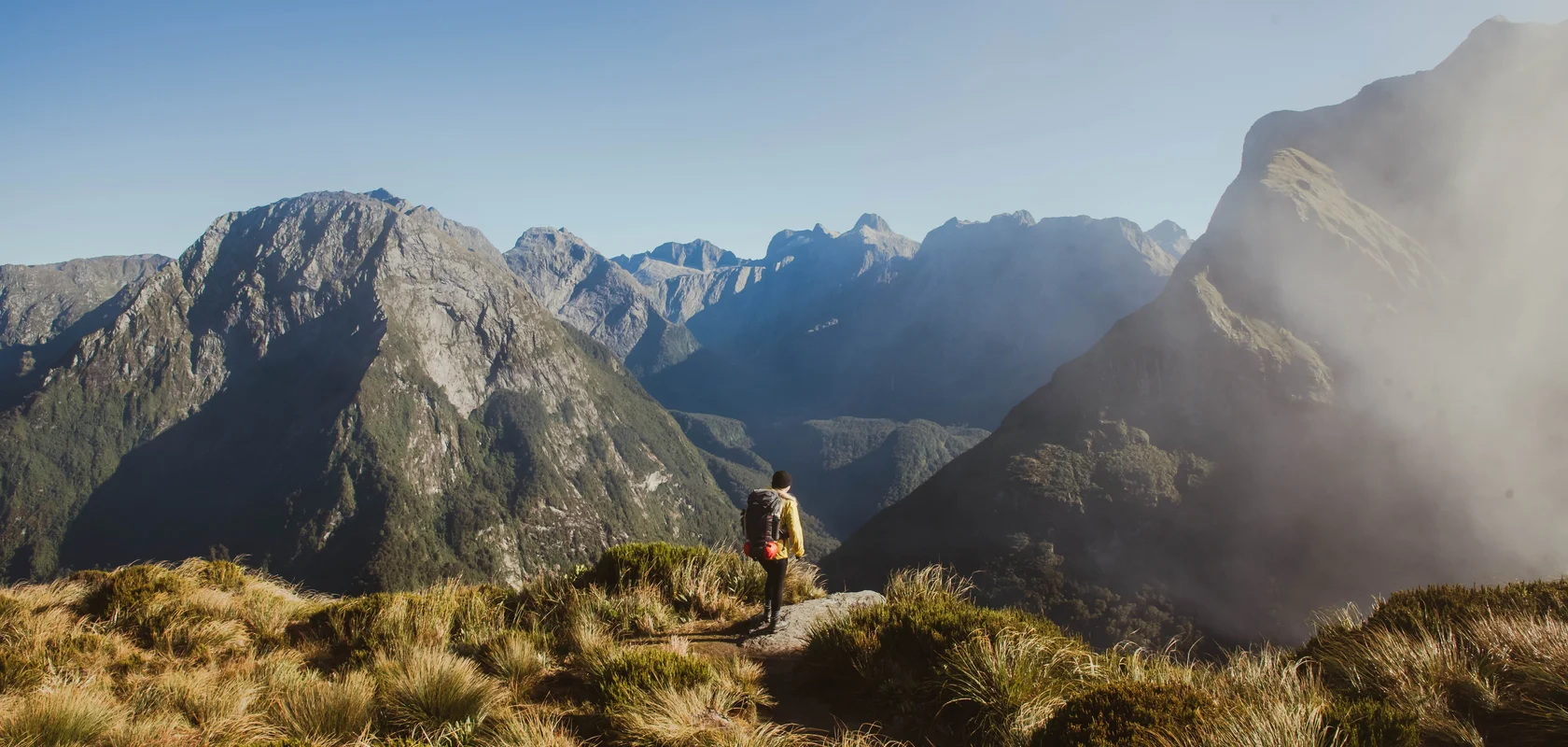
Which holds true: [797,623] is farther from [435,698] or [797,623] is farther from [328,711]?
[328,711]

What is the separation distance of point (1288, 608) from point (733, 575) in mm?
150985

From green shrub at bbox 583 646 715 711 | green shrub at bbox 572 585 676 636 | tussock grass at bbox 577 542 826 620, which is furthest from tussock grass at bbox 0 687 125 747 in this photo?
tussock grass at bbox 577 542 826 620

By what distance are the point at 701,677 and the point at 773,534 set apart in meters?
3.92

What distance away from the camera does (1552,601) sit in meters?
12.3

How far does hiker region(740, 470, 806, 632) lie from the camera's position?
12812 millimetres

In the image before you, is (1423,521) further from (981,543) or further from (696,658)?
(696,658)

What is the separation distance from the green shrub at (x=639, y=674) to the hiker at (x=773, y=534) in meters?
3.08

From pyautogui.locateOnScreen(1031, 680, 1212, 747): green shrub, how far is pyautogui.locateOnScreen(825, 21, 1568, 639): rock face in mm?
133931

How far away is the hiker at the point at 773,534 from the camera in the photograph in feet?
42.0

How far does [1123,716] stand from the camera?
684 cm

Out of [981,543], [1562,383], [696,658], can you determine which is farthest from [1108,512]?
[696,658]

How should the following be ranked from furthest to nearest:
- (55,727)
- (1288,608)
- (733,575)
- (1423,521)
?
(1423,521) → (1288,608) → (733,575) → (55,727)

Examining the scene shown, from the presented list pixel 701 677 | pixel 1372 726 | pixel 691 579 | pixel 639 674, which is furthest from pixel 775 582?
pixel 1372 726

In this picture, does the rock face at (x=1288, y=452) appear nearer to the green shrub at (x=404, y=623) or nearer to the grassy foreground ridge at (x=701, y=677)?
the grassy foreground ridge at (x=701, y=677)
